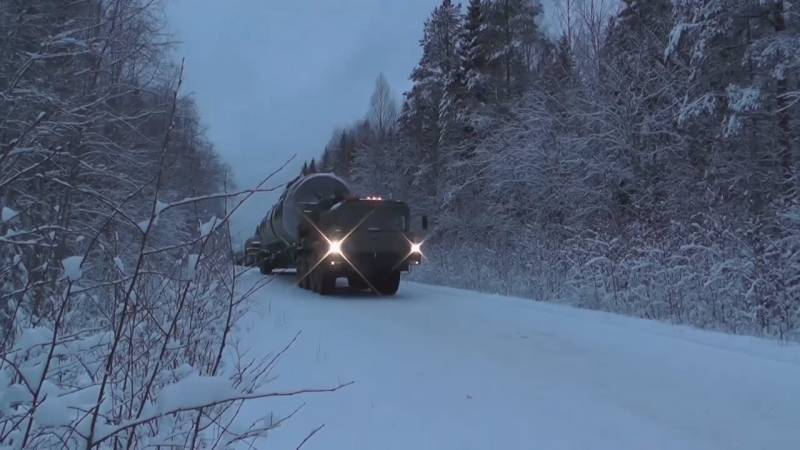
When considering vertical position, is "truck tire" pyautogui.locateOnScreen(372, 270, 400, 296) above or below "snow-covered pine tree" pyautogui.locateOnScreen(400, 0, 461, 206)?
below

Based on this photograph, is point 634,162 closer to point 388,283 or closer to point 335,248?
point 388,283

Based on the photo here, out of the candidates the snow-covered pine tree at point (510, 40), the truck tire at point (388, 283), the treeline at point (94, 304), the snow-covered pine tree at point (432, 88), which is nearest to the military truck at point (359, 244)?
the truck tire at point (388, 283)

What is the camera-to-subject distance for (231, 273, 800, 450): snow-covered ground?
157 inches

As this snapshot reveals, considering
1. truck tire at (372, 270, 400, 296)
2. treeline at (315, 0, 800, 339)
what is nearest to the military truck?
truck tire at (372, 270, 400, 296)

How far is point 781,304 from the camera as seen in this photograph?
25.5ft

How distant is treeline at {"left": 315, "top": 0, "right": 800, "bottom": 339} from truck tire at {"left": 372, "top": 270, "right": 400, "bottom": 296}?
2914 mm

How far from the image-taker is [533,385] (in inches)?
212

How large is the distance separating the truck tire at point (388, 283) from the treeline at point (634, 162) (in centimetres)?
291

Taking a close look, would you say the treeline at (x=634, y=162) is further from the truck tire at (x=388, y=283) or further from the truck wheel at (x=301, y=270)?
the truck wheel at (x=301, y=270)

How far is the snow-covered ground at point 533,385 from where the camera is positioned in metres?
4.00

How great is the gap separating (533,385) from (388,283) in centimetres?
957

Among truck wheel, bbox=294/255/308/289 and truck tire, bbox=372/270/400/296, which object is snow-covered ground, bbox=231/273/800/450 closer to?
truck tire, bbox=372/270/400/296

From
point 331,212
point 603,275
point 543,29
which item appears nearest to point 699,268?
point 603,275

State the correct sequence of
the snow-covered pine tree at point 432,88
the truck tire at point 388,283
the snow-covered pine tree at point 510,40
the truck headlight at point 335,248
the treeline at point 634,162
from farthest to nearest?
the snow-covered pine tree at point 432,88 → the snow-covered pine tree at point 510,40 → the truck tire at point 388,283 → the truck headlight at point 335,248 → the treeline at point 634,162
